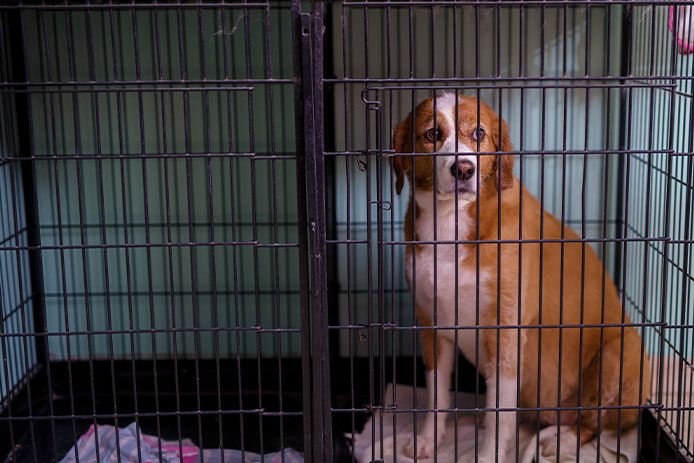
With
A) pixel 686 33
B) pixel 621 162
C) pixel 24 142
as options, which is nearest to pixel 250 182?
pixel 24 142

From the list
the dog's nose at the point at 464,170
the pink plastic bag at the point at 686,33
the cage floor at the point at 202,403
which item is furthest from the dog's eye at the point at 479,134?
the cage floor at the point at 202,403

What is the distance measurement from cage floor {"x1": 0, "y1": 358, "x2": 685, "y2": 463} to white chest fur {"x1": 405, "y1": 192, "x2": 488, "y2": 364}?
287 millimetres

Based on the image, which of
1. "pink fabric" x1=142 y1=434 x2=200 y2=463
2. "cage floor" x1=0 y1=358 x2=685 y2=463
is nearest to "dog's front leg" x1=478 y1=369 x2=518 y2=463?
"cage floor" x1=0 y1=358 x2=685 y2=463

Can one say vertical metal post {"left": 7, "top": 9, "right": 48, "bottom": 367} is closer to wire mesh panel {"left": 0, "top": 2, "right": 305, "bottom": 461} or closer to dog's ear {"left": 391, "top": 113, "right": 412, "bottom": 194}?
wire mesh panel {"left": 0, "top": 2, "right": 305, "bottom": 461}

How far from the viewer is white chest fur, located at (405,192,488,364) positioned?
2.52 meters

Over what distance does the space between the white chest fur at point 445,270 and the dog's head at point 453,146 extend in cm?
9

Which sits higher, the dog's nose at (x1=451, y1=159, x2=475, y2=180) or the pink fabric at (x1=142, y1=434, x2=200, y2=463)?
the dog's nose at (x1=451, y1=159, x2=475, y2=180)

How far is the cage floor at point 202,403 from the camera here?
9.00 feet

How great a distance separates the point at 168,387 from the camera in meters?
3.27

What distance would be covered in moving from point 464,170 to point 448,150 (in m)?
0.10

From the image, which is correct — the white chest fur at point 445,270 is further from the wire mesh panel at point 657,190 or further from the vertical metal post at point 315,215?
the wire mesh panel at point 657,190

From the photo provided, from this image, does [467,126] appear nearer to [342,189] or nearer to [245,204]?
[342,189]

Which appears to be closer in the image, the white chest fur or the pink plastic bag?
the pink plastic bag

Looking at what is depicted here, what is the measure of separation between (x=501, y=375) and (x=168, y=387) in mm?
1379
